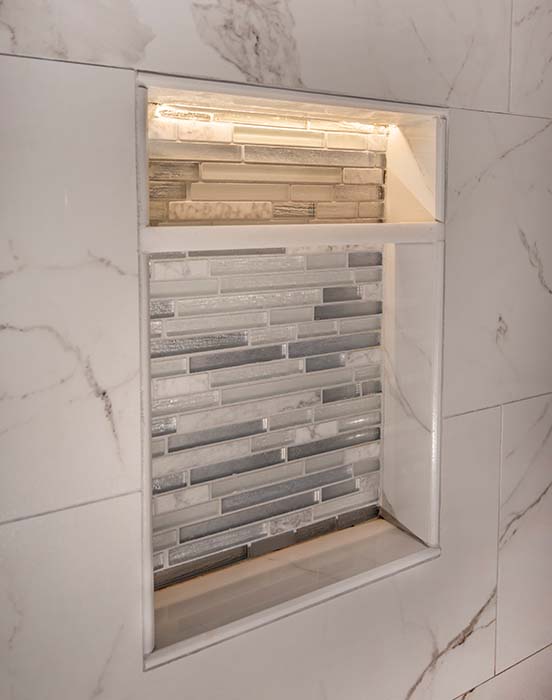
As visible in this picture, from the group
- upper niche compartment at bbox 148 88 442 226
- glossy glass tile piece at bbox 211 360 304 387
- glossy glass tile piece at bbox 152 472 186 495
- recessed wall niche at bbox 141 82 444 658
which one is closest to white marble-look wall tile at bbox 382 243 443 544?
recessed wall niche at bbox 141 82 444 658

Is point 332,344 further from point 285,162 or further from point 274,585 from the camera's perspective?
point 274,585

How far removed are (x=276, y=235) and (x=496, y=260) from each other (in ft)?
1.94

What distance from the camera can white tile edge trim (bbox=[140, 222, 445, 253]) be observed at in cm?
117

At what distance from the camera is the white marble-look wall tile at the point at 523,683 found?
178 cm

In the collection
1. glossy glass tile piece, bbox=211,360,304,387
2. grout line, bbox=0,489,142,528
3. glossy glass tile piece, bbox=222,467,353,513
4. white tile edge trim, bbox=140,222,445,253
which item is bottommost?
glossy glass tile piece, bbox=222,467,353,513

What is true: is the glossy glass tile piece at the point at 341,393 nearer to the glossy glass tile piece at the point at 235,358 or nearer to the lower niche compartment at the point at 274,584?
the glossy glass tile piece at the point at 235,358

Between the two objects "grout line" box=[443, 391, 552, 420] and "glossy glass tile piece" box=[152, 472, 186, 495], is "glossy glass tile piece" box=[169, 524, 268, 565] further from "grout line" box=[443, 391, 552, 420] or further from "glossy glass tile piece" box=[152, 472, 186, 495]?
"grout line" box=[443, 391, 552, 420]

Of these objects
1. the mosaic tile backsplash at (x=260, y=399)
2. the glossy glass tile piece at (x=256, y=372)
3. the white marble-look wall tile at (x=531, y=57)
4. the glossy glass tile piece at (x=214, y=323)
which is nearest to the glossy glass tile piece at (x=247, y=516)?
the mosaic tile backsplash at (x=260, y=399)

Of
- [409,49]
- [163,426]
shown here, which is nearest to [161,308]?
[163,426]

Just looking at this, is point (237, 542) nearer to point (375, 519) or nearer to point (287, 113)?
point (375, 519)

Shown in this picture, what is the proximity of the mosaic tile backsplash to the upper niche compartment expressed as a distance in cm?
9

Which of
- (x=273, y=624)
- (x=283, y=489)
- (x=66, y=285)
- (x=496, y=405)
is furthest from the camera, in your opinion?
(x=496, y=405)

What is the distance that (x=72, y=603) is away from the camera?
44.9 inches

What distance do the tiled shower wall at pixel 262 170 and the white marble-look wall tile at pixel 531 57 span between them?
32cm
